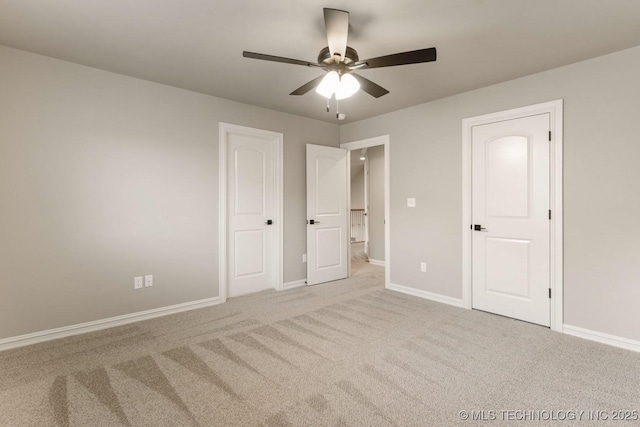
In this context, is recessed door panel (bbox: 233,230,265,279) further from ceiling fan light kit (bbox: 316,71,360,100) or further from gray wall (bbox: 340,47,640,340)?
gray wall (bbox: 340,47,640,340)

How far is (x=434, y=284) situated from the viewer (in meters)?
3.84

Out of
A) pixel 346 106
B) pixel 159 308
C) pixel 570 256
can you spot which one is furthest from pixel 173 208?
pixel 570 256

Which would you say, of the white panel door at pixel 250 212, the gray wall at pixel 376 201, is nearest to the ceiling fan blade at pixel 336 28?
the white panel door at pixel 250 212

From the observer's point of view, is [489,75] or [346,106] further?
[346,106]

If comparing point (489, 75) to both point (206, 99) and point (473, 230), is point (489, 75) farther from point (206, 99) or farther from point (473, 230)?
point (206, 99)

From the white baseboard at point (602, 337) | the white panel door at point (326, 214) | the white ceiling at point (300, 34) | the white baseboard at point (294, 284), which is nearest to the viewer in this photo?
the white ceiling at point (300, 34)

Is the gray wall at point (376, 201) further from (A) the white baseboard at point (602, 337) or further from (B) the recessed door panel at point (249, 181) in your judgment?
(A) the white baseboard at point (602, 337)

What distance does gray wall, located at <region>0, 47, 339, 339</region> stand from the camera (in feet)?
8.43

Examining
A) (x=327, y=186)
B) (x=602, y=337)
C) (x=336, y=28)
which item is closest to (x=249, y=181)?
(x=327, y=186)

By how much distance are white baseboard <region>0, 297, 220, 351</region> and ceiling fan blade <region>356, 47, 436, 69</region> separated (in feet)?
10.0

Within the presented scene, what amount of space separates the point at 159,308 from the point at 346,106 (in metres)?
3.28

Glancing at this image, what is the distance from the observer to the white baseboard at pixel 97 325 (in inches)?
101

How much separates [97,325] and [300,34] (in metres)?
3.20

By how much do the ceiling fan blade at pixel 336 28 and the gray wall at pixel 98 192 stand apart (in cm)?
212
